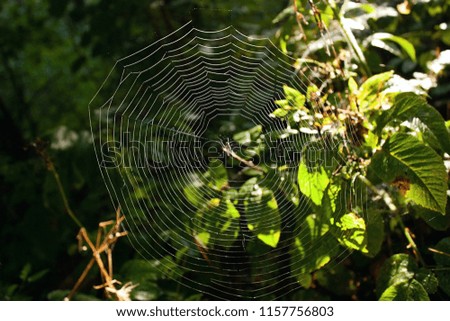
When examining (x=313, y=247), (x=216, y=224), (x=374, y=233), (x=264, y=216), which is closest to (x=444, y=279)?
(x=374, y=233)

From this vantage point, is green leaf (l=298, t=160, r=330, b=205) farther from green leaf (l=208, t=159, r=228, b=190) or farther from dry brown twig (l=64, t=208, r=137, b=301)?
dry brown twig (l=64, t=208, r=137, b=301)

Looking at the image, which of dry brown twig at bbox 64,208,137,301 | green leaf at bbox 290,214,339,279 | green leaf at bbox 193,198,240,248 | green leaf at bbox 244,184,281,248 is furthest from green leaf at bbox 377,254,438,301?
dry brown twig at bbox 64,208,137,301

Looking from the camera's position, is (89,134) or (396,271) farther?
(89,134)

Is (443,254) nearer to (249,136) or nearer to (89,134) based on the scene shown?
(249,136)

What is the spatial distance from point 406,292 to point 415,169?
24cm

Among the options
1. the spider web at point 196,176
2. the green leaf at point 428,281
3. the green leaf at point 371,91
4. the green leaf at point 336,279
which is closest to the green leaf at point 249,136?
the spider web at point 196,176

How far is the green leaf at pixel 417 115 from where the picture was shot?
102 centimetres

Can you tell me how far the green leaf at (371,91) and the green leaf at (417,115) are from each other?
0.07 metres

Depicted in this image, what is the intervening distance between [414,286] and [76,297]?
0.86 metres

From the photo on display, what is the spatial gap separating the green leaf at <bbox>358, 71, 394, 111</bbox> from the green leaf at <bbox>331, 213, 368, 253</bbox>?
25 centimetres

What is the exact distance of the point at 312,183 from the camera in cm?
107

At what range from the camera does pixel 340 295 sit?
4.57 ft
